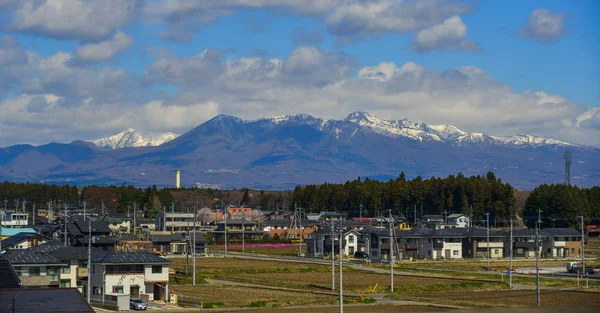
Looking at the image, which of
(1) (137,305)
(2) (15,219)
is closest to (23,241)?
(1) (137,305)

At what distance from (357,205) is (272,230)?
16.1 m

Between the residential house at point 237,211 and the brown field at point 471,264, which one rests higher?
the residential house at point 237,211

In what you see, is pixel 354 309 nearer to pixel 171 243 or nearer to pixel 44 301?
pixel 44 301

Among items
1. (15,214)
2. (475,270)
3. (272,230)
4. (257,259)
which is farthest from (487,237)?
(15,214)

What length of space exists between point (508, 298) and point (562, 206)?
57.7 m

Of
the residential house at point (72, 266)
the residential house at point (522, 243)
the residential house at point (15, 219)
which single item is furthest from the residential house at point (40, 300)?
the residential house at point (15, 219)

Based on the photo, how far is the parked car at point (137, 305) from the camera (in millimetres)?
35969

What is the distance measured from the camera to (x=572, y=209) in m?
93.8

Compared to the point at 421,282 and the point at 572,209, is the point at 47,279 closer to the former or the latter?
the point at 421,282

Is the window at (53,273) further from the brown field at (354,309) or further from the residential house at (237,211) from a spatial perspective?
the residential house at (237,211)

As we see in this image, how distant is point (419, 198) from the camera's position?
10850cm

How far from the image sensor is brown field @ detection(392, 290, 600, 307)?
37.8 metres

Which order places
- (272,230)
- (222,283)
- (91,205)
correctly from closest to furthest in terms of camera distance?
(222,283) < (272,230) < (91,205)

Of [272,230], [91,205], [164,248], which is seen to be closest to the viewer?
[164,248]
